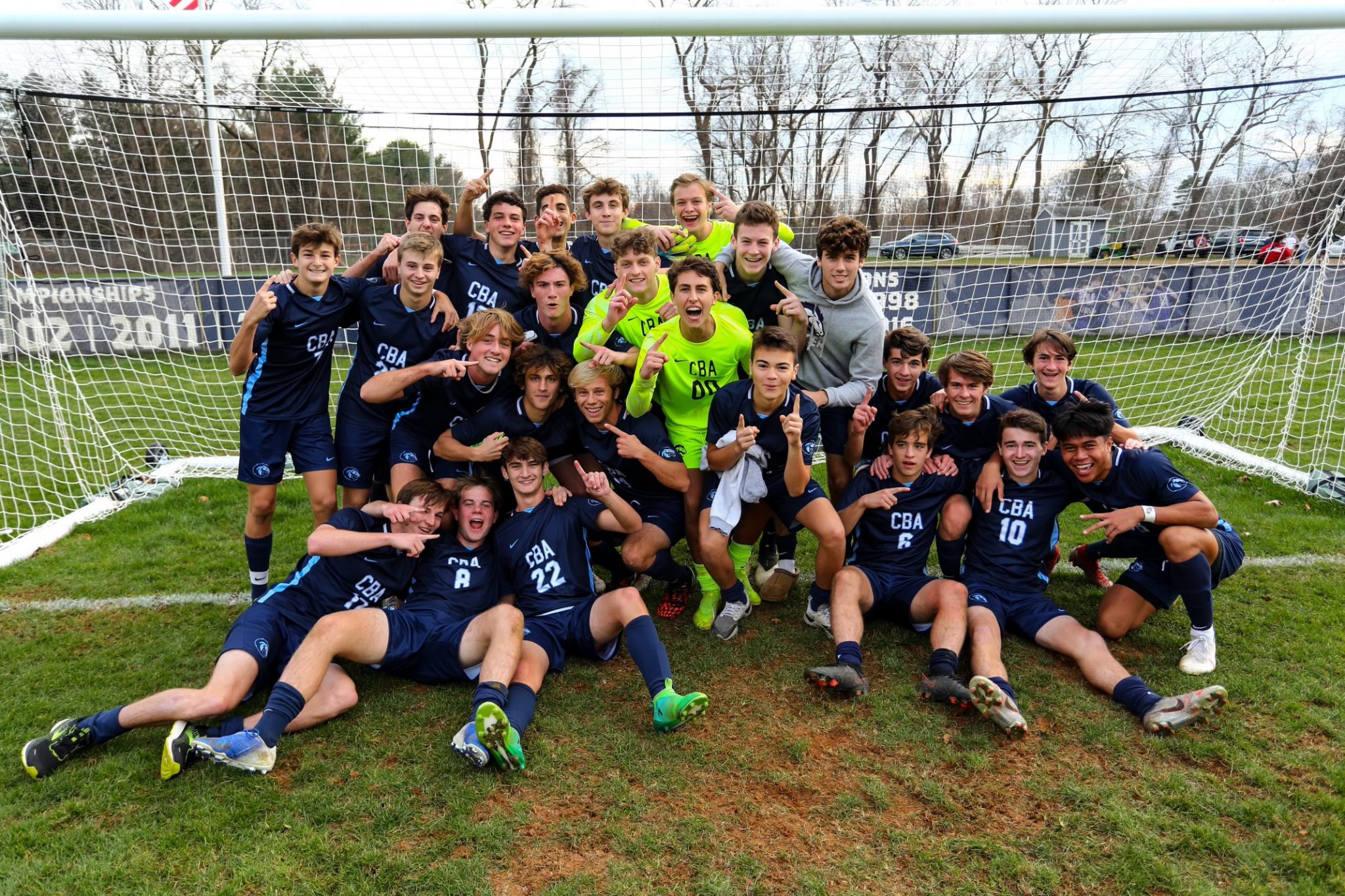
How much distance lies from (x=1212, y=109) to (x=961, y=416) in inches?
157

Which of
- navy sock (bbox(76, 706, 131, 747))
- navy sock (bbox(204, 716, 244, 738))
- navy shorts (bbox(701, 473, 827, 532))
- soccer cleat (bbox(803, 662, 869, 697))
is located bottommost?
soccer cleat (bbox(803, 662, 869, 697))

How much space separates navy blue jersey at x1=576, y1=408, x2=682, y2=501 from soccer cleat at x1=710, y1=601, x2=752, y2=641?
0.64 metres

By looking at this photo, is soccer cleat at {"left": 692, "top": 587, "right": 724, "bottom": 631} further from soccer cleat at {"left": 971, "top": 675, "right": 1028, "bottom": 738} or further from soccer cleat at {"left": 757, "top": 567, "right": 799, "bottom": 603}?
soccer cleat at {"left": 971, "top": 675, "right": 1028, "bottom": 738}

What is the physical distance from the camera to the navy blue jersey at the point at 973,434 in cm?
424

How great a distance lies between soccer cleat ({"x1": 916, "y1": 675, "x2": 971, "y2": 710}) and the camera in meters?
3.28

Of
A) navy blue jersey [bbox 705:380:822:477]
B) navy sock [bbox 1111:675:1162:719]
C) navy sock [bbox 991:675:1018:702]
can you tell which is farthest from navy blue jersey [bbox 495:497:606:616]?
navy sock [bbox 1111:675:1162:719]

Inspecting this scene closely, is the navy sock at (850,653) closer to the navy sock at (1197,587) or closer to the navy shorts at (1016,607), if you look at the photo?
the navy shorts at (1016,607)

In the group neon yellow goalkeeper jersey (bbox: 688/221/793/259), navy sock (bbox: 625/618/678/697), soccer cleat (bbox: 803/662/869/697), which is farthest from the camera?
neon yellow goalkeeper jersey (bbox: 688/221/793/259)

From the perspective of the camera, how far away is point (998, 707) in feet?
10.3

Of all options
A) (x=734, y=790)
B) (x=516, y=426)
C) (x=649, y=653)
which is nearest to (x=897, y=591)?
(x=649, y=653)

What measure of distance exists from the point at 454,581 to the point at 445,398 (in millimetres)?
1127

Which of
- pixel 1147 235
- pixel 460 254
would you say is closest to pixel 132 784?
pixel 460 254

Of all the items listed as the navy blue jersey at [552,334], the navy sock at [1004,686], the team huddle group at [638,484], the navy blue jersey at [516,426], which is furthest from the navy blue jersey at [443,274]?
the navy sock at [1004,686]

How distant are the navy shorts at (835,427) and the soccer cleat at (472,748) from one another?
244 cm
